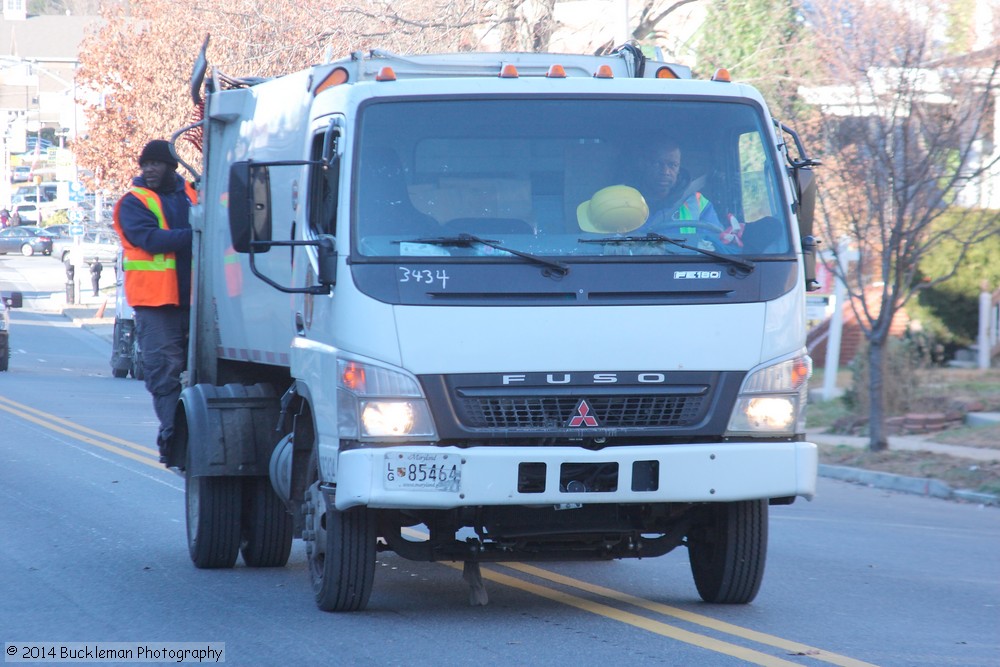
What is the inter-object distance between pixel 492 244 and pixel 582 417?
2.83 ft

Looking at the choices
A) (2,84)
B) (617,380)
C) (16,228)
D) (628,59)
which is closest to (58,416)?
(628,59)

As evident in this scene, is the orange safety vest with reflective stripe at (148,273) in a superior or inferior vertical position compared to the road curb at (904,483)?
superior

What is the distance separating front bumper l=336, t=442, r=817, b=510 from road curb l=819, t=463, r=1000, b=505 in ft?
23.0

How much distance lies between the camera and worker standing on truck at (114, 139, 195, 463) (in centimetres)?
916

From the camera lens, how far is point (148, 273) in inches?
363

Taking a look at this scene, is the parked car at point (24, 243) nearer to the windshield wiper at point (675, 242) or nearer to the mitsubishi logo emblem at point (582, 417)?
the windshield wiper at point (675, 242)

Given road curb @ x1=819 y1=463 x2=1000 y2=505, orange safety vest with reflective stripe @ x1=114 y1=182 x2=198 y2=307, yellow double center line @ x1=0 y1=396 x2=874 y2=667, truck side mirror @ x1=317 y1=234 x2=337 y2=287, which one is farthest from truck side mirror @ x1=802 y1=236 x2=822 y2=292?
road curb @ x1=819 y1=463 x2=1000 y2=505

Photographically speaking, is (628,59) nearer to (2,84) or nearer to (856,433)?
(856,433)

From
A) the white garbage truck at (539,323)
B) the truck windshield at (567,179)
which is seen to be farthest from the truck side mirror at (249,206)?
the truck windshield at (567,179)

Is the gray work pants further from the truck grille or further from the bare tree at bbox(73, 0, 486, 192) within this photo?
the bare tree at bbox(73, 0, 486, 192)

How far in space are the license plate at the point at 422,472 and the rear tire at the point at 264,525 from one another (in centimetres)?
245

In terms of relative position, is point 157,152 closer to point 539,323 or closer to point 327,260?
point 327,260

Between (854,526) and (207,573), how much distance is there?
5.15 meters

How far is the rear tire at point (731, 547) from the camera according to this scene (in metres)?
Answer: 6.97
